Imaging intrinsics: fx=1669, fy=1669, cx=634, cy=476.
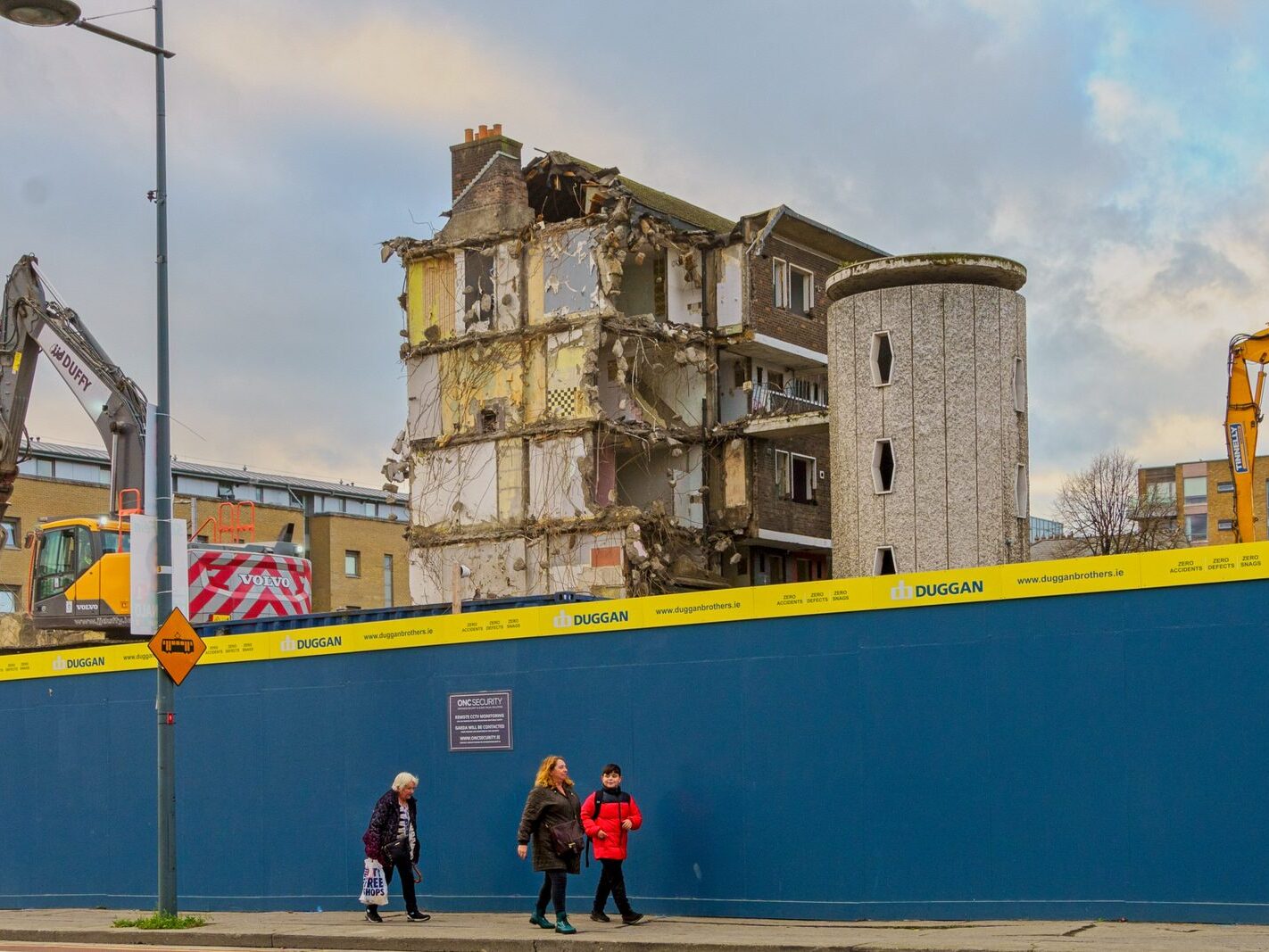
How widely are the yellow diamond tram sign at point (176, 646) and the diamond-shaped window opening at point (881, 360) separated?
22.0m

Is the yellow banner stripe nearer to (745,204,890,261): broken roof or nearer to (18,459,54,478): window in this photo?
(745,204,890,261): broken roof

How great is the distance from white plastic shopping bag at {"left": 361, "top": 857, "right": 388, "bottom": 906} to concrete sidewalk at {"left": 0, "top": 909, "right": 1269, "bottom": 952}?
0.82 feet

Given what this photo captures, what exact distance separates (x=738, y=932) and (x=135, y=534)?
852 centimetres

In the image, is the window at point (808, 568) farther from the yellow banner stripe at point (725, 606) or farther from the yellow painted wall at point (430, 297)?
the yellow banner stripe at point (725, 606)

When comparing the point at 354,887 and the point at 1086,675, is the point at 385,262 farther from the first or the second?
the point at 1086,675

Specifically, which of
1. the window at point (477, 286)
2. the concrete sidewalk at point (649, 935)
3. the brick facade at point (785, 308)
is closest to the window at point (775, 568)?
the brick facade at point (785, 308)

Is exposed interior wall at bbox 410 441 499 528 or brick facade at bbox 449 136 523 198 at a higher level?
brick facade at bbox 449 136 523 198

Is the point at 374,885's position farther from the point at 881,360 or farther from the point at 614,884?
the point at 881,360

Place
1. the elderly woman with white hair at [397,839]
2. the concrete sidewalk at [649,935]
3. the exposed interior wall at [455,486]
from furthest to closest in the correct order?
the exposed interior wall at [455,486], the elderly woman with white hair at [397,839], the concrete sidewalk at [649,935]

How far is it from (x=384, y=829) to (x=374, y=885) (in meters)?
0.68

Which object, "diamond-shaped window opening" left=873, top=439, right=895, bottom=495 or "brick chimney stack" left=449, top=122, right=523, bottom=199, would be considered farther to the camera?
"brick chimney stack" left=449, top=122, right=523, bottom=199

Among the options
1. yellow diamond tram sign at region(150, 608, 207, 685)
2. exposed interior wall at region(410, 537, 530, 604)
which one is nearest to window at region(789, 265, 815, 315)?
exposed interior wall at region(410, 537, 530, 604)

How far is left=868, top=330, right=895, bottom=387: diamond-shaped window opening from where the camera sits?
37.7m

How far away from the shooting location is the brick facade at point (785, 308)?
45969 mm
